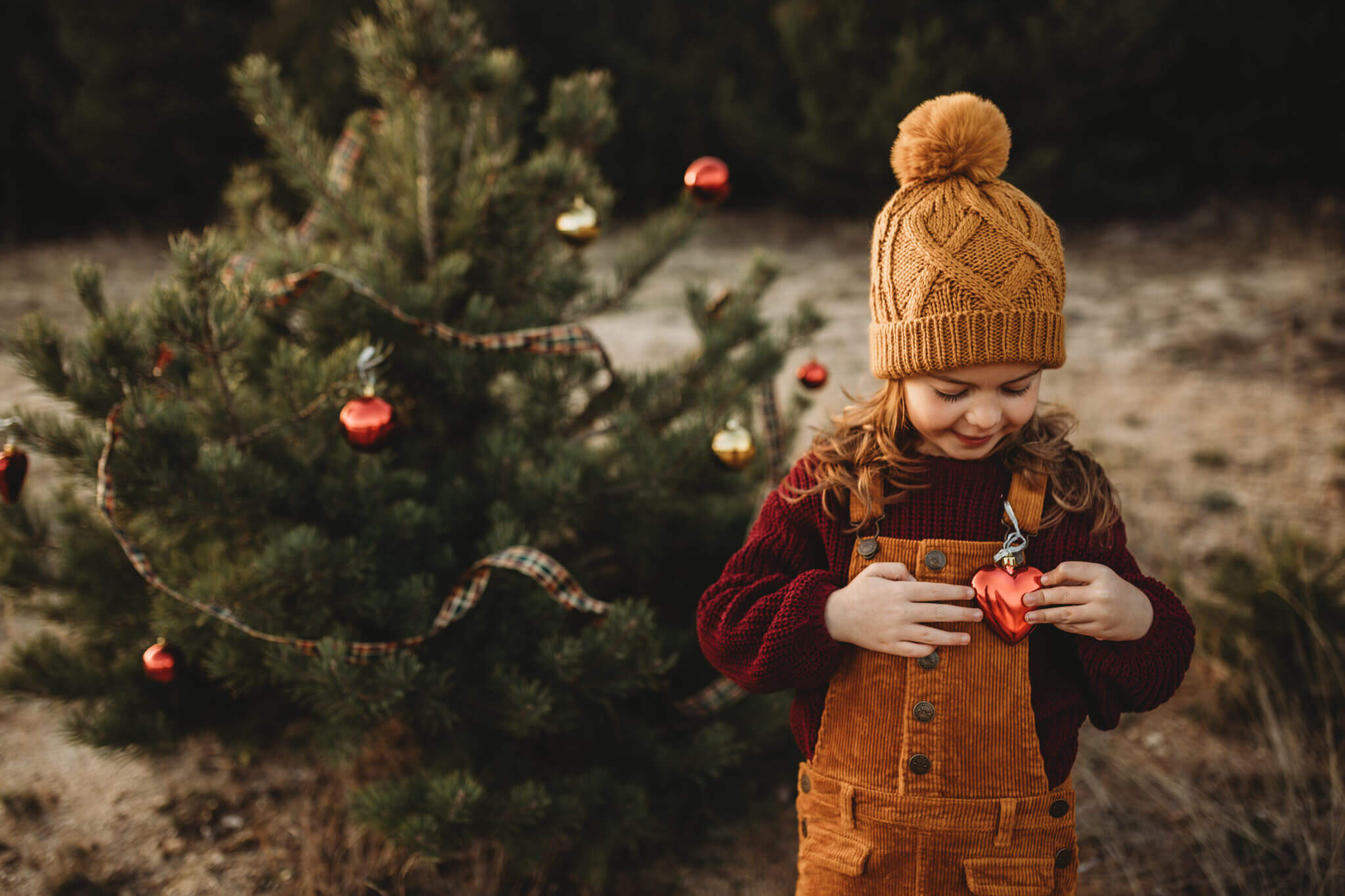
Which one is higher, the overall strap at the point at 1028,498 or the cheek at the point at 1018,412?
the cheek at the point at 1018,412

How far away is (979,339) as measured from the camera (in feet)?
4.38

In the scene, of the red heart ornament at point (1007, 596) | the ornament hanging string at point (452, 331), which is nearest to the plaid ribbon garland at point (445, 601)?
the ornament hanging string at point (452, 331)

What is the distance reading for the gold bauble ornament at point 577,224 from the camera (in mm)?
2301

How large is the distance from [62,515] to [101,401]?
615 millimetres

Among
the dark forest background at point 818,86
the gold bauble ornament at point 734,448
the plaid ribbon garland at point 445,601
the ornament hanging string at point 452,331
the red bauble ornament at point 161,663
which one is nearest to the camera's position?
the plaid ribbon garland at point 445,601

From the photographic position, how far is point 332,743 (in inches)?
78.5

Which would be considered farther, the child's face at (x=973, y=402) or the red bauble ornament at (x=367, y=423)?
the red bauble ornament at (x=367, y=423)

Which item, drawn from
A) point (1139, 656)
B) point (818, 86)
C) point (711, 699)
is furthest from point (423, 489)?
point (818, 86)

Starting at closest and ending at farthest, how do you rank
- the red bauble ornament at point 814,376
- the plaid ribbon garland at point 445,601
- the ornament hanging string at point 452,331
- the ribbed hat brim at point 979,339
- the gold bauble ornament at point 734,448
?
1. the ribbed hat brim at point 979,339
2. the plaid ribbon garland at point 445,601
3. the ornament hanging string at point 452,331
4. the gold bauble ornament at point 734,448
5. the red bauble ornament at point 814,376

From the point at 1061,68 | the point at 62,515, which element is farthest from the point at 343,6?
the point at 62,515

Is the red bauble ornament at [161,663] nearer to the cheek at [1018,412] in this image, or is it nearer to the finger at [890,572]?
the finger at [890,572]

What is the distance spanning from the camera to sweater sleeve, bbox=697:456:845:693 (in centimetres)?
144

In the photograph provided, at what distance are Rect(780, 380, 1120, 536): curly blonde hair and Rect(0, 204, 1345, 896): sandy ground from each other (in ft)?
3.99

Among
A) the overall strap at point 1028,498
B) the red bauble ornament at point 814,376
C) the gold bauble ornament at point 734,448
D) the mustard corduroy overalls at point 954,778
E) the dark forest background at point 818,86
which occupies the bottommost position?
the mustard corduroy overalls at point 954,778
